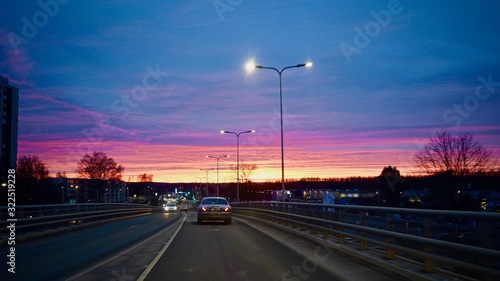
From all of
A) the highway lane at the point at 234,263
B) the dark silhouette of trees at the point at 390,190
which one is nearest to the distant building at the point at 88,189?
the dark silhouette of trees at the point at 390,190

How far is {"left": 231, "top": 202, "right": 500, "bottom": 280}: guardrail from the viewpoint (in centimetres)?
720

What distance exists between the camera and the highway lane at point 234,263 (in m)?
10.1

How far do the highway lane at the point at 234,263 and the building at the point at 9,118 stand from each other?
92798mm

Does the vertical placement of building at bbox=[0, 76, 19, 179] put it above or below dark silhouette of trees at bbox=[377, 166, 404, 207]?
above

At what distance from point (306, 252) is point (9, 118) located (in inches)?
4039

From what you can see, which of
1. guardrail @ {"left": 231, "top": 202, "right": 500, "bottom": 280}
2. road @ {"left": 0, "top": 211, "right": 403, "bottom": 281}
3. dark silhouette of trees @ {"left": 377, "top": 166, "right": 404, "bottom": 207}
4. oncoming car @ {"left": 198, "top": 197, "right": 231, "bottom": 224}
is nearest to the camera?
guardrail @ {"left": 231, "top": 202, "right": 500, "bottom": 280}

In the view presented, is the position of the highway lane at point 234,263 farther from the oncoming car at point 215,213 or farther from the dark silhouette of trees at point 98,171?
the dark silhouette of trees at point 98,171

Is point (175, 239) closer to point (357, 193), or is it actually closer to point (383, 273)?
point (383, 273)

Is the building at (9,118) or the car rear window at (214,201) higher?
the building at (9,118)

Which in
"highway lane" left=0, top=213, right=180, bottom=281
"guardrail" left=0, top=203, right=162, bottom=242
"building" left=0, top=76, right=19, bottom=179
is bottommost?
"highway lane" left=0, top=213, right=180, bottom=281

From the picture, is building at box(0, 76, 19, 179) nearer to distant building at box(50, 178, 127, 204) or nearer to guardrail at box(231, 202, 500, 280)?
distant building at box(50, 178, 127, 204)

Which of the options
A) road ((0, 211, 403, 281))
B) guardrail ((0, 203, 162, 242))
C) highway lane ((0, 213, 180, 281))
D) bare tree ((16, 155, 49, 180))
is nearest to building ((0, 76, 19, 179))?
bare tree ((16, 155, 49, 180))

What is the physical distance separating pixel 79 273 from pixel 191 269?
7.94 ft

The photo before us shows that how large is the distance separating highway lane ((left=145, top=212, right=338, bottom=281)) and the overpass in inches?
0.8
